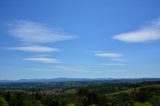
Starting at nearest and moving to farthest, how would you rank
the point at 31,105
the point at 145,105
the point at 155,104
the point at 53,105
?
1. the point at 145,105
2. the point at 155,104
3. the point at 31,105
4. the point at 53,105

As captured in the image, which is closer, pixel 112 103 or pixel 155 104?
pixel 155 104

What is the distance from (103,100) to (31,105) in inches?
2554

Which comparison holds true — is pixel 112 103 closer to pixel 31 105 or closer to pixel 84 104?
pixel 84 104

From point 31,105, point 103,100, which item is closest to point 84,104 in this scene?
point 103,100

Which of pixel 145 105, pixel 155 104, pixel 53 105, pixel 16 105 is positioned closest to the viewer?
pixel 145 105

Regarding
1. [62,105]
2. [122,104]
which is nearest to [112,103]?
[122,104]

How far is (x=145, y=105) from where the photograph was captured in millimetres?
124125

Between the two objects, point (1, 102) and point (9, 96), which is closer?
point (1, 102)

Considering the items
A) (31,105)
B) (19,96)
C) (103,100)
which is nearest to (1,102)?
(31,105)

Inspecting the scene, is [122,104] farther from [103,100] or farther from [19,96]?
[19,96]

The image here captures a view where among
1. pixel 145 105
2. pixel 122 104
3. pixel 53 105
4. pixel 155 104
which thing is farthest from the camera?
pixel 53 105

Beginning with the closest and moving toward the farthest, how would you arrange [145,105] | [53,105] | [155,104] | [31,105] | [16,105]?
1. [145,105]
2. [155,104]
3. [31,105]
4. [16,105]
5. [53,105]

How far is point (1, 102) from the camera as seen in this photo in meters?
129

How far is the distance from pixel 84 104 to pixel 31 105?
58.4 metres
